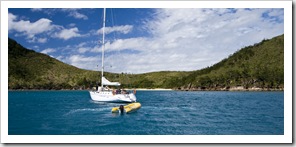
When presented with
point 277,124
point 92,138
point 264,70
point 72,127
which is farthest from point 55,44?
point 264,70

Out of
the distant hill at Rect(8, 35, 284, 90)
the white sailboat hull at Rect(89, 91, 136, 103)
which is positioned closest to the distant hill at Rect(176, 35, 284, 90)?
the distant hill at Rect(8, 35, 284, 90)

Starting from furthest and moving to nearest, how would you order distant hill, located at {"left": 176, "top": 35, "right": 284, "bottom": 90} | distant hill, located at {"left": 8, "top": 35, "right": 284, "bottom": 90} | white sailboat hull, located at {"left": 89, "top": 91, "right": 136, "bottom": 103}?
distant hill, located at {"left": 176, "top": 35, "right": 284, "bottom": 90}
distant hill, located at {"left": 8, "top": 35, "right": 284, "bottom": 90}
white sailboat hull, located at {"left": 89, "top": 91, "right": 136, "bottom": 103}

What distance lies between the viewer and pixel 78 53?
38.3ft

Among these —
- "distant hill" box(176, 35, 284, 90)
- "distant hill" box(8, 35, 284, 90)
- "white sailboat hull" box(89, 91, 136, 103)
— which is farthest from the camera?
"distant hill" box(176, 35, 284, 90)

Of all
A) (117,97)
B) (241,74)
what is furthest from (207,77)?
(117,97)

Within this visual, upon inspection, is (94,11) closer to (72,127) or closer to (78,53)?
(78,53)

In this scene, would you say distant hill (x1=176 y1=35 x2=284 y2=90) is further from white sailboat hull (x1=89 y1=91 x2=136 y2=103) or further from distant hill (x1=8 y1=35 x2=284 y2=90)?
white sailboat hull (x1=89 y1=91 x2=136 y2=103)

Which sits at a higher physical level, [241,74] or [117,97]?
[241,74]

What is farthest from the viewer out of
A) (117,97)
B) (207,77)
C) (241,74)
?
(207,77)

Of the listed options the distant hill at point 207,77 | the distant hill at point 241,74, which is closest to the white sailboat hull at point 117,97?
the distant hill at point 207,77

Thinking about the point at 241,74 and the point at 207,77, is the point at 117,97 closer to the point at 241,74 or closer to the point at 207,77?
the point at 241,74

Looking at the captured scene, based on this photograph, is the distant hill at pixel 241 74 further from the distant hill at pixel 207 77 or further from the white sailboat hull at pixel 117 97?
the white sailboat hull at pixel 117 97

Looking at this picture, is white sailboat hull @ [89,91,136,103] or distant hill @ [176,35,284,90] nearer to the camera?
white sailboat hull @ [89,91,136,103]

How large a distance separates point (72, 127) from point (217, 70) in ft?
184
